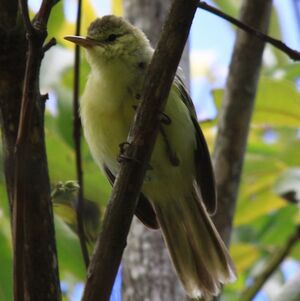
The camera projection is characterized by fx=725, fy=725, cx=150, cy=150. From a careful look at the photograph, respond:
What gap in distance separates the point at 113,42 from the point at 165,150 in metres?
0.51

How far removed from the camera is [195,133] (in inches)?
118

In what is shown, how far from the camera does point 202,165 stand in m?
2.99

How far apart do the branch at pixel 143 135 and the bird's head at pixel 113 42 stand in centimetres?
106

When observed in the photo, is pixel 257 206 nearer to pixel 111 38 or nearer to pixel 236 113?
pixel 236 113

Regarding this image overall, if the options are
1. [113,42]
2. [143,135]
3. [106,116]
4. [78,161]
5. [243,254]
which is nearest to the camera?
[143,135]

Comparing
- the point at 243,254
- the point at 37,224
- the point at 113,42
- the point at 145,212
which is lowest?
the point at 243,254

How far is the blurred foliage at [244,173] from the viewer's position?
2.51 meters

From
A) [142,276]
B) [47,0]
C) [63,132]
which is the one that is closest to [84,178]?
[63,132]

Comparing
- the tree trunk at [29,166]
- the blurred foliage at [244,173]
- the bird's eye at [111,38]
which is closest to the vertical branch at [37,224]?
the tree trunk at [29,166]

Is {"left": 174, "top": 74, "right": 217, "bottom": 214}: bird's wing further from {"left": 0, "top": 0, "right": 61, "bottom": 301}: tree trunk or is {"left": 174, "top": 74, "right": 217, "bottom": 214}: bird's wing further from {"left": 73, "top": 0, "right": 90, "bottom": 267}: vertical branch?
{"left": 0, "top": 0, "right": 61, "bottom": 301}: tree trunk

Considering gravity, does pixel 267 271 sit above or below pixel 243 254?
above

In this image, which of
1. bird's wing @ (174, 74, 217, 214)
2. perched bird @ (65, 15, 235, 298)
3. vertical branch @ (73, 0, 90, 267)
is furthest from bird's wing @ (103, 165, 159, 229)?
vertical branch @ (73, 0, 90, 267)

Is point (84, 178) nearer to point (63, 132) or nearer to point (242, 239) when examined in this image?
point (63, 132)

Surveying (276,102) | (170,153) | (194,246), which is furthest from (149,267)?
(276,102)
